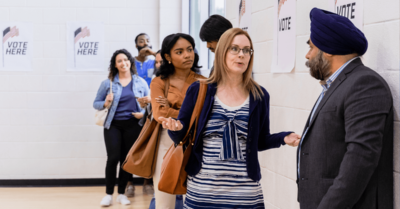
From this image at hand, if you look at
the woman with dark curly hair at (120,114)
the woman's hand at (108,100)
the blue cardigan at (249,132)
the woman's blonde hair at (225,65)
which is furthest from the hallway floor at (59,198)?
the woman's blonde hair at (225,65)

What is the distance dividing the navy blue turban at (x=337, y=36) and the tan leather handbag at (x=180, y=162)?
0.63 m

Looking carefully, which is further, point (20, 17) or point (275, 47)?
point (20, 17)

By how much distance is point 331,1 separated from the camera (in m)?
2.00

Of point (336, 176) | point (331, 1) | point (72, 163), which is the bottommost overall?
point (72, 163)

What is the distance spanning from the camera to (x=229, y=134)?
1764 mm

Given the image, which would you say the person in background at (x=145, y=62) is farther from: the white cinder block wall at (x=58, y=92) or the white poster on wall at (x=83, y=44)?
the white poster on wall at (x=83, y=44)

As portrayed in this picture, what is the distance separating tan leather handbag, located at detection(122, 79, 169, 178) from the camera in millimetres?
2629

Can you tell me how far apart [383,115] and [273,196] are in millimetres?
1640

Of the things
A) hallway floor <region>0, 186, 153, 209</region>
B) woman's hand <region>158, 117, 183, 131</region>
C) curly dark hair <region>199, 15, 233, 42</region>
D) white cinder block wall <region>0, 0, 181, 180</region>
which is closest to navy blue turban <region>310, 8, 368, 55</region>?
woman's hand <region>158, 117, 183, 131</region>

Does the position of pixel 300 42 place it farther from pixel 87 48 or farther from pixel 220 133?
pixel 87 48

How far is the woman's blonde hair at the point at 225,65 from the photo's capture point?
6.07 feet

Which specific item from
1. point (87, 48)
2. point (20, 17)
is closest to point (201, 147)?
point (87, 48)

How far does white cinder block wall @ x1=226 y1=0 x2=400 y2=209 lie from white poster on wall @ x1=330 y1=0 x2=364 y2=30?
33mm

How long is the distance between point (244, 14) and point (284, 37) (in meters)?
0.73
